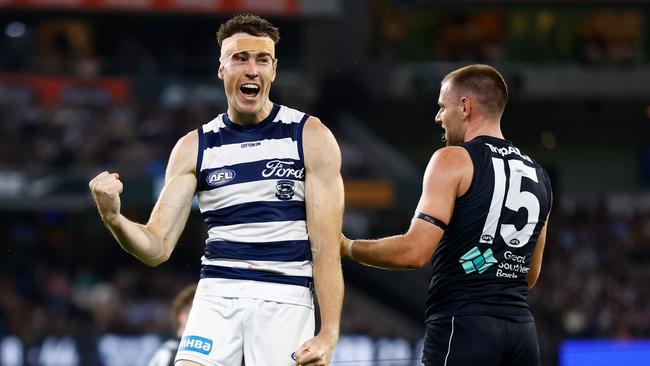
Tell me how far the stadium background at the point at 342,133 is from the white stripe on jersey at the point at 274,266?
807cm

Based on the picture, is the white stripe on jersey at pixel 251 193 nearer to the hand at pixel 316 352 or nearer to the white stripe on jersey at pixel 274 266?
the white stripe on jersey at pixel 274 266

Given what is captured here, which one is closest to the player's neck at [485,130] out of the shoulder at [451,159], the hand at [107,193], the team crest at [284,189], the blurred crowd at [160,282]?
the shoulder at [451,159]

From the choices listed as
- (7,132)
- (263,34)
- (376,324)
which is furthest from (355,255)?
(7,132)

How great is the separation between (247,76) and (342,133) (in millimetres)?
15431

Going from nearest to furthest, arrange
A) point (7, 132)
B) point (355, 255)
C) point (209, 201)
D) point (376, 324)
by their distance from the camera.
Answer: point (209, 201) < point (355, 255) < point (376, 324) < point (7, 132)

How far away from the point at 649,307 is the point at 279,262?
13.4m

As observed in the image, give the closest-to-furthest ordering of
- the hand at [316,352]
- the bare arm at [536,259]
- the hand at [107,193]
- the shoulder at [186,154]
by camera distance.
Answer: the hand at [107,193]
the hand at [316,352]
the shoulder at [186,154]
the bare arm at [536,259]

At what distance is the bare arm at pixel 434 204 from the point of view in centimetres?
474

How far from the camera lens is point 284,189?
15.1ft

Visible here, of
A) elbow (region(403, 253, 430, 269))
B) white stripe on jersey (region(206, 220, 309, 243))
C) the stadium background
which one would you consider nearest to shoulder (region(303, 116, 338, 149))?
white stripe on jersey (region(206, 220, 309, 243))

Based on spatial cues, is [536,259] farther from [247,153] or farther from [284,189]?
[247,153]

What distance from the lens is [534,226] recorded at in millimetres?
4922

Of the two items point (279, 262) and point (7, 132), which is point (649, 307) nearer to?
point (7, 132)

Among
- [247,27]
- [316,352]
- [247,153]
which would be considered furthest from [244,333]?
[247,27]
